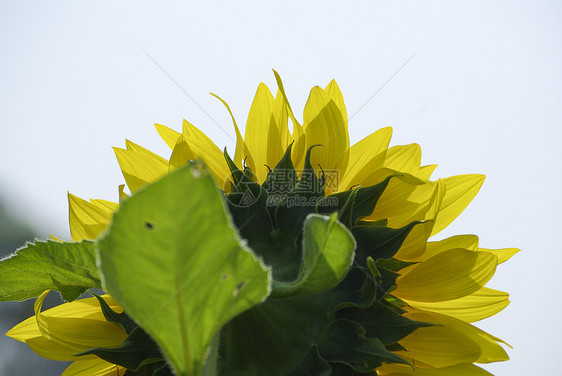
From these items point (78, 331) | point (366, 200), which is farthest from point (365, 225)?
point (78, 331)

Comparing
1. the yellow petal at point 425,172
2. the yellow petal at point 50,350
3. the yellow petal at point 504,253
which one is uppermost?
the yellow petal at point 50,350

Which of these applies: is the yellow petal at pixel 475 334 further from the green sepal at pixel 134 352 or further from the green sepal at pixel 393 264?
the green sepal at pixel 134 352

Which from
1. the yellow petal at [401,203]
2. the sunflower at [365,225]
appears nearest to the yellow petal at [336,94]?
the sunflower at [365,225]

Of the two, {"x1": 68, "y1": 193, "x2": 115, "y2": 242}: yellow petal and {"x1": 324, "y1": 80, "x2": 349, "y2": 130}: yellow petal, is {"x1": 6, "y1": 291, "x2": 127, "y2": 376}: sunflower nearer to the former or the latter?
{"x1": 68, "y1": 193, "x2": 115, "y2": 242}: yellow petal

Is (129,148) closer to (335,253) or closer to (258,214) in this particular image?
(258,214)

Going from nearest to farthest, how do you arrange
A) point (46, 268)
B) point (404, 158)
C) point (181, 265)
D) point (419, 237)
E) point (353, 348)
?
point (181, 265)
point (46, 268)
point (353, 348)
point (419, 237)
point (404, 158)

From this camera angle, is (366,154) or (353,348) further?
(366,154)

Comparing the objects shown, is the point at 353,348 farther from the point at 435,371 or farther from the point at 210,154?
the point at 210,154
